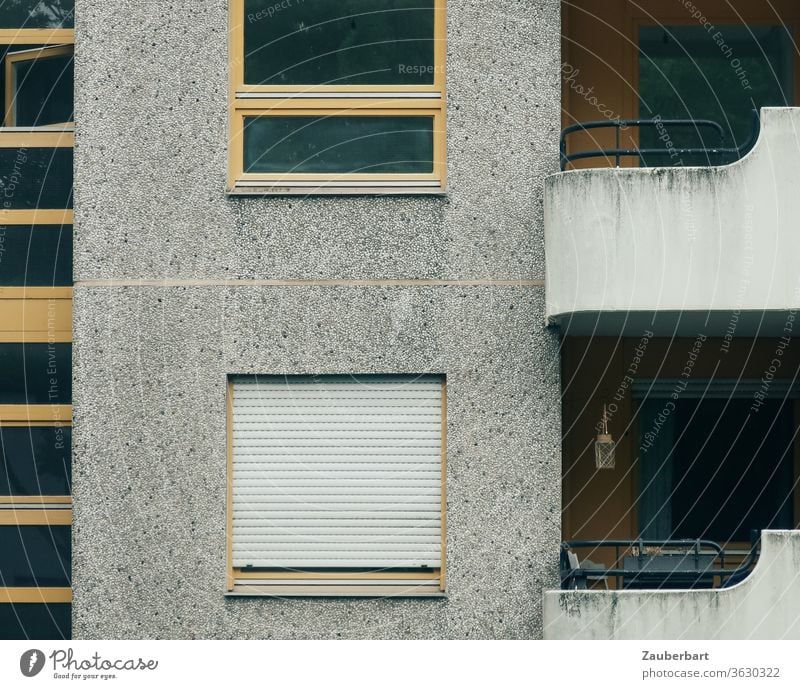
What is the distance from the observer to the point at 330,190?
11250mm

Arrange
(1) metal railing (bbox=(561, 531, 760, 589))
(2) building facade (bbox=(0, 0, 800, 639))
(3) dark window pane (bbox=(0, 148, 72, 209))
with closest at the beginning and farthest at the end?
(1) metal railing (bbox=(561, 531, 760, 589)) → (2) building facade (bbox=(0, 0, 800, 639)) → (3) dark window pane (bbox=(0, 148, 72, 209))

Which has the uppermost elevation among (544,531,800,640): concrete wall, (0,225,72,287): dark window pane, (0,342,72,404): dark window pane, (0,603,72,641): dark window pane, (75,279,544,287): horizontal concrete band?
(0,225,72,287): dark window pane

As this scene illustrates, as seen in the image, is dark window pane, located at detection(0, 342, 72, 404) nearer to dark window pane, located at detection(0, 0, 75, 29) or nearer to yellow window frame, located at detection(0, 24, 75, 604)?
yellow window frame, located at detection(0, 24, 75, 604)

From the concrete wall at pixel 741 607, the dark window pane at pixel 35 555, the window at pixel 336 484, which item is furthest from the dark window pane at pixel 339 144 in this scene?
the concrete wall at pixel 741 607

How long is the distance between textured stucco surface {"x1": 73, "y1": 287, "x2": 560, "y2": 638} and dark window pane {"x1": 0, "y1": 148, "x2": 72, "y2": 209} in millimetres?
1353

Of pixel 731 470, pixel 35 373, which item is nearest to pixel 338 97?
pixel 35 373

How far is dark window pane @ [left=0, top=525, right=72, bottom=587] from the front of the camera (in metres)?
11.9

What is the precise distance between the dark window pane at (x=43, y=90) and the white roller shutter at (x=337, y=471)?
9.75 feet

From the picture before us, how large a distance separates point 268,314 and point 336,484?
1.37m

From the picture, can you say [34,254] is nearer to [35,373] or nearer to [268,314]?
[35,373]

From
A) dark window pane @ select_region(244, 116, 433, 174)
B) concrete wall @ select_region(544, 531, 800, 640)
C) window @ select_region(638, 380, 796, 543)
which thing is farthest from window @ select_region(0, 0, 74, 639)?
window @ select_region(638, 380, 796, 543)

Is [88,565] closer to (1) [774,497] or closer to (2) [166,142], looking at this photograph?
(2) [166,142]

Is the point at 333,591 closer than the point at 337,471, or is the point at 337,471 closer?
the point at 333,591

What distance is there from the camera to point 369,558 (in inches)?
437
